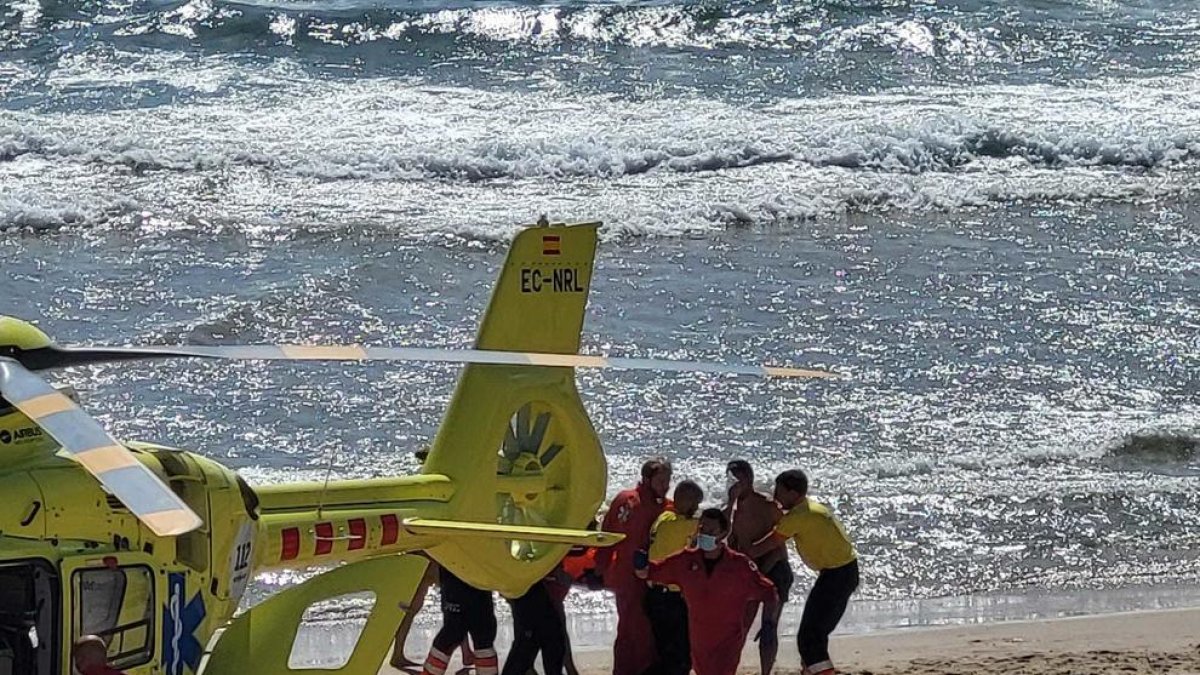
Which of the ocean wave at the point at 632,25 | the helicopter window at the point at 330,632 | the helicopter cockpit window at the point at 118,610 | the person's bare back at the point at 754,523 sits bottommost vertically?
the helicopter window at the point at 330,632

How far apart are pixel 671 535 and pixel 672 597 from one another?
306 mm

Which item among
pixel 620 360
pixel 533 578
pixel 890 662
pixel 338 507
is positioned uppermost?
pixel 620 360

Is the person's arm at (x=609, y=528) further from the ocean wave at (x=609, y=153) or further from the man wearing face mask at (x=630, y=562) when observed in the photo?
the ocean wave at (x=609, y=153)

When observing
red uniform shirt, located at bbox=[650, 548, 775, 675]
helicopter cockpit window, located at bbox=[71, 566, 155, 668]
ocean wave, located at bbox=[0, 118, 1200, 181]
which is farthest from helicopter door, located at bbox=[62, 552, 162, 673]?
ocean wave, located at bbox=[0, 118, 1200, 181]

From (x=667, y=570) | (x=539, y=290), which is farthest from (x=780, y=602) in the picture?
(x=539, y=290)

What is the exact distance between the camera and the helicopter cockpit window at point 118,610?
20.7 feet

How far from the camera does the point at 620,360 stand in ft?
21.8

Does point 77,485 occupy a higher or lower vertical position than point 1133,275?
higher

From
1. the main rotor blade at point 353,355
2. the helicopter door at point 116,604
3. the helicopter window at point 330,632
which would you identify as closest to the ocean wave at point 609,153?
the helicopter window at point 330,632

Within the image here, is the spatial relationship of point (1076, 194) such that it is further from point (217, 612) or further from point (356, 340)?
point (217, 612)

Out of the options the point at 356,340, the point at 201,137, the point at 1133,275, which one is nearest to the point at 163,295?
the point at 356,340

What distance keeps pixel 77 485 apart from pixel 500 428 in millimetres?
2081

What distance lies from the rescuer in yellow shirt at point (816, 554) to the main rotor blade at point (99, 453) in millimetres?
3504

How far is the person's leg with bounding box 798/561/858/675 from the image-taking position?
8250 mm
